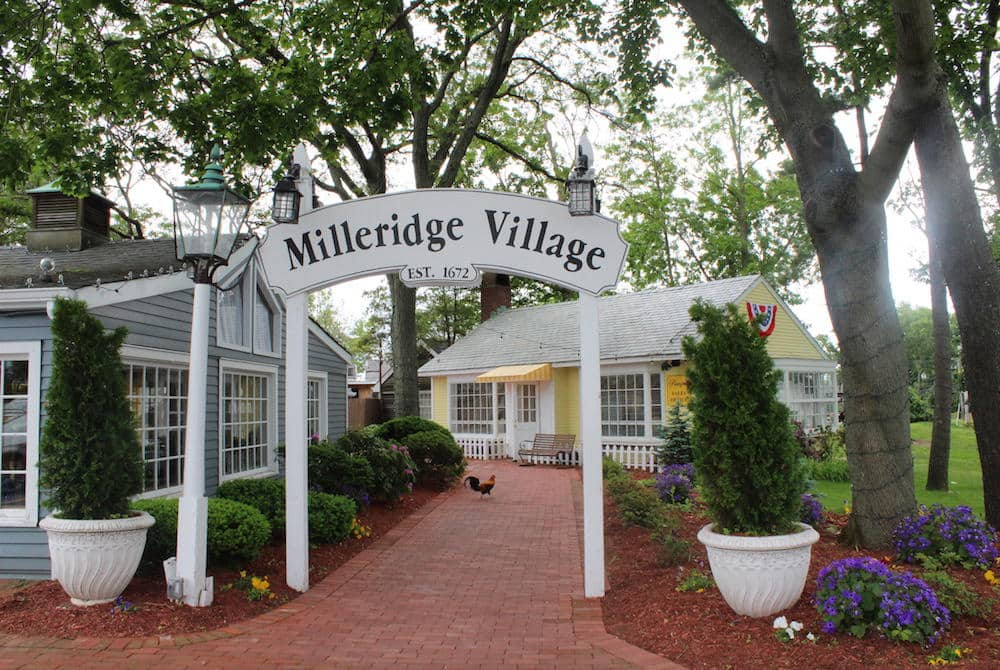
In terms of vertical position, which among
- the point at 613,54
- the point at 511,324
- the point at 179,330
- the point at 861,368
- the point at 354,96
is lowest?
the point at 861,368

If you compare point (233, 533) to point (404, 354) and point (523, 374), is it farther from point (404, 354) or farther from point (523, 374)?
point (523, 374)

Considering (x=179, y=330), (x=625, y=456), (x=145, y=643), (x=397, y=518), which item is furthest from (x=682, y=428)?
(x=145, y=643)

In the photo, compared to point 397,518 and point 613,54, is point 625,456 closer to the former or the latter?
point 397,518

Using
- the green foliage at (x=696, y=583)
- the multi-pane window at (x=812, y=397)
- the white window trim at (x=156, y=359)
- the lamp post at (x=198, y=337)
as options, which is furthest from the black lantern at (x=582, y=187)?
the multi-pane window at (x=812, y=397)

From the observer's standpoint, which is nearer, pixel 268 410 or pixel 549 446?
pixel 268 410

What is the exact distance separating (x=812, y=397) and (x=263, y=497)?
15.2m

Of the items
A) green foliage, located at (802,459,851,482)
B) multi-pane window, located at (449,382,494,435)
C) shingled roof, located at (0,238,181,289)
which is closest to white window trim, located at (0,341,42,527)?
shingled roof, located at (0,238,181,289)

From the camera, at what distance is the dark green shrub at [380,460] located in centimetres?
1031

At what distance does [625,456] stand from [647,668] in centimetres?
1188

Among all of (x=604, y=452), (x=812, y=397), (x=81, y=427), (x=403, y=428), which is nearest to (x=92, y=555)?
(x=81, y=427)

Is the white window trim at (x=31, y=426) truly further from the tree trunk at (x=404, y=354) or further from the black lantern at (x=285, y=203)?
the tree trunk at (x=404, y=354)

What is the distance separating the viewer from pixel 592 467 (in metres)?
6.15

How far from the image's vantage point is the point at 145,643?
16.0 ft

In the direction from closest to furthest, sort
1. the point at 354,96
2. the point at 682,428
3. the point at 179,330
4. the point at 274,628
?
the point at 274,628 → the point at 179,330 → the point at 354,96 → the point at 682,428
